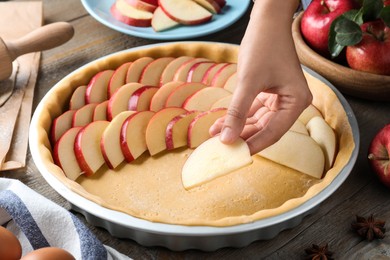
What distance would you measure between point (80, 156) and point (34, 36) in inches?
22.5

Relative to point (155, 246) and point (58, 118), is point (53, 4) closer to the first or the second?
point (58, 118)

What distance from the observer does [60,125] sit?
1.57 metres

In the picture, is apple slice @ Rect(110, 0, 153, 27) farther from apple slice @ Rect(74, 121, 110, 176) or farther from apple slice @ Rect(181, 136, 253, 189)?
apple slice @ Rect(181, 136, 253, 189)

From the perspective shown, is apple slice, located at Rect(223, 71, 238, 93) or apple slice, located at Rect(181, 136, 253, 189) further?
apple slice, located at Rect(223, 71, 238, 93)

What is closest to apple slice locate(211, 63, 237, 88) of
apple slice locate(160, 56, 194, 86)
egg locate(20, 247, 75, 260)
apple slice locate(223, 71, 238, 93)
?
apple slice locate(223, 71, 238, 93)

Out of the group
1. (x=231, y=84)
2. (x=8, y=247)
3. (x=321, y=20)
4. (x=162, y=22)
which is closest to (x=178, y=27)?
(x=162, y=22)

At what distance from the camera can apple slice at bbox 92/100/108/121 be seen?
5.29 feet

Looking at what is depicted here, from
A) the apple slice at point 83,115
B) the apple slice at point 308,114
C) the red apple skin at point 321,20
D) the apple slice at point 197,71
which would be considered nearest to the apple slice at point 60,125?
the apple slice at point 83,115

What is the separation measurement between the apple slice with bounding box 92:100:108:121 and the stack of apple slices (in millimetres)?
410

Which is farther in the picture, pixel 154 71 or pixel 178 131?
pixel 154 71

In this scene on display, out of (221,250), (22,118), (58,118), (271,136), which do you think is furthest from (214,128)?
(22,118)

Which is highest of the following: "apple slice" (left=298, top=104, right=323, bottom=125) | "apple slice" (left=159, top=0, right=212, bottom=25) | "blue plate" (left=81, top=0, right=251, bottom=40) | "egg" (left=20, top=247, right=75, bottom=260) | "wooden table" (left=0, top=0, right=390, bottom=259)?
"egg" (left=20, top=247, right=75, bottom=260)

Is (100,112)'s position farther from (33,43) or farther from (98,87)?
(33,43)

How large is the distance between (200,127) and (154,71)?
0.93ft
